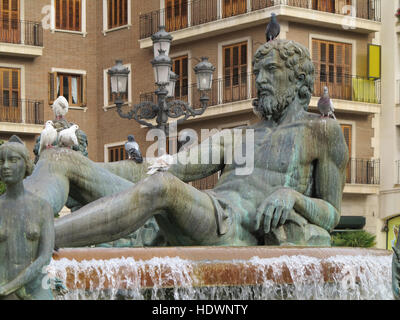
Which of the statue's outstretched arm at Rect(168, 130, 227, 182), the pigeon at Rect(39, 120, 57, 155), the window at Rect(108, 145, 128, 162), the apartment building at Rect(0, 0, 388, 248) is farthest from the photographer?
the window at Rect(108, 145, 128, 162)

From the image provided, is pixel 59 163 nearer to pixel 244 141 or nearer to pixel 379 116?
pixel 244 141

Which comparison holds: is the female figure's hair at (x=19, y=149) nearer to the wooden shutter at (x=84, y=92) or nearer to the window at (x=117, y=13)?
the window at (x=117, y=13)

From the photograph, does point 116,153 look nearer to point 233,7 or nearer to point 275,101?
point 233,7

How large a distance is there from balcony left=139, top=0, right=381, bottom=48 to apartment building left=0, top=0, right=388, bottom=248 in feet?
0.11

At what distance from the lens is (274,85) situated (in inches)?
376

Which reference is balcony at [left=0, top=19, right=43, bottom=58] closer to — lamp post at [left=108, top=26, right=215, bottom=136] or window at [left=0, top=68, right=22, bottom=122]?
window at [left=0, top=68, right=22, bottom=122]

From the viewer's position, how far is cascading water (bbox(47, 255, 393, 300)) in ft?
23.3

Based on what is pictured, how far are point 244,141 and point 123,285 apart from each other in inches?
97.6

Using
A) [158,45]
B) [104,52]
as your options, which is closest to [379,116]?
[104,52]

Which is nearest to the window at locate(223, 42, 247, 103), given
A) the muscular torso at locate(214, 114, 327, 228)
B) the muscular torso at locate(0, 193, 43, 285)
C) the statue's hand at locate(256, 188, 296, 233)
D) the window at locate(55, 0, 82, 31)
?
the window at locate(55, 0, 82, 31)

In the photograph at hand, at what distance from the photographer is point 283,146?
9.35 m

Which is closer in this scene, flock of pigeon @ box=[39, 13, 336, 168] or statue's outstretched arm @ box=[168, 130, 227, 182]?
flock of pigeon @ box=[39, 13, 336, 168]

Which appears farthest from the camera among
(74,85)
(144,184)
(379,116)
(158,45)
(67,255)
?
(74,85)
